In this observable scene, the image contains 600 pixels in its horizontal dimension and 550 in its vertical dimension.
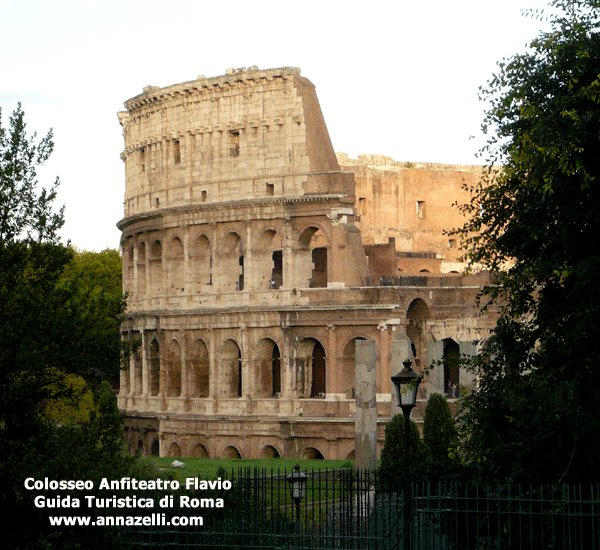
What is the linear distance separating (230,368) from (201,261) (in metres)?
4.57

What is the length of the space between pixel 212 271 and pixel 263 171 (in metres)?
4.66

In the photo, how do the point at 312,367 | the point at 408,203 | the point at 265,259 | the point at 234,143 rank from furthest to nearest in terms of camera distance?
the point at 408,203, the point at 312,367, the point at 234,143, the point at 265,259

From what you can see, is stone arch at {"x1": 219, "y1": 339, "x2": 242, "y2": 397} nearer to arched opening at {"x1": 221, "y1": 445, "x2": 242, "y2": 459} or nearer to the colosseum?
the colosseum

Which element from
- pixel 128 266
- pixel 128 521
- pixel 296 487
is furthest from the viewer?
pixel 128 266

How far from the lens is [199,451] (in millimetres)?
50125

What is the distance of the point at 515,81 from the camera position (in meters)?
20.9

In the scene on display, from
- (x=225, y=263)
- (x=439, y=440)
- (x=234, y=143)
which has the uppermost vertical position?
(x=234, y=143)

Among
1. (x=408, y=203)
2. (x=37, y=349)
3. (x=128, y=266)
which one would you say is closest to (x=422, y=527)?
(x=37, y=349)

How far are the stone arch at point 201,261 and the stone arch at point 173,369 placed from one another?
2722mm

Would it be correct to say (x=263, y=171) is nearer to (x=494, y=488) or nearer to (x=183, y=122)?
(x=183, y=122)

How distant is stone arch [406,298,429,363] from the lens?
49406mm

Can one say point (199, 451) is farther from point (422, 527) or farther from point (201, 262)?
point (422, 527)

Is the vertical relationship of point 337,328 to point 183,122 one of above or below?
below

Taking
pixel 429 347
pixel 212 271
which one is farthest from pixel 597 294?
pixel 212 271
